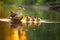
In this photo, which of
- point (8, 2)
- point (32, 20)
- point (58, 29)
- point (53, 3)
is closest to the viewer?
point (58, 29)

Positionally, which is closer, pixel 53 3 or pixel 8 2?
pixel 53 3

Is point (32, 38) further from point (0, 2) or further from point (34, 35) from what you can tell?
point (0, 2)

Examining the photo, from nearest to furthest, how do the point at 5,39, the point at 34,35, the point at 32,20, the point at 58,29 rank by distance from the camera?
the point at 5,39 → the point at 34,35 → the point at 58,29 → the point at 32,20

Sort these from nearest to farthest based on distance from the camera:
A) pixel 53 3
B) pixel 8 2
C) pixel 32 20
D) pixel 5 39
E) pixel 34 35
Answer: pixel 5 39 → pixel 34 35 → pixel 32 20 → pixel 53 3 → pixel 8 2

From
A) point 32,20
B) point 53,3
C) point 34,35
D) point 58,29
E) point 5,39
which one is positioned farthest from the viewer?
point 53,3

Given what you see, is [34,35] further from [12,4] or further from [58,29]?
[12,4]

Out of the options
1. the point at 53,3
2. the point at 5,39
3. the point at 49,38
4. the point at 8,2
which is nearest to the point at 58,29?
the point at 49,38

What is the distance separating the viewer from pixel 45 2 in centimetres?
1709

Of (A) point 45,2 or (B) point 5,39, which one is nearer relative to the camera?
(B) point 5,39

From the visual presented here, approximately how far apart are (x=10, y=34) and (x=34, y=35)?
46cm

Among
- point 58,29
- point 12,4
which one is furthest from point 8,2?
point 58,29

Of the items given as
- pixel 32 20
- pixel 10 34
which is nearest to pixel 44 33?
pixel 10 34

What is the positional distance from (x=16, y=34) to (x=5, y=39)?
0.61 m

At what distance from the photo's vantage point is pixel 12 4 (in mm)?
18188
